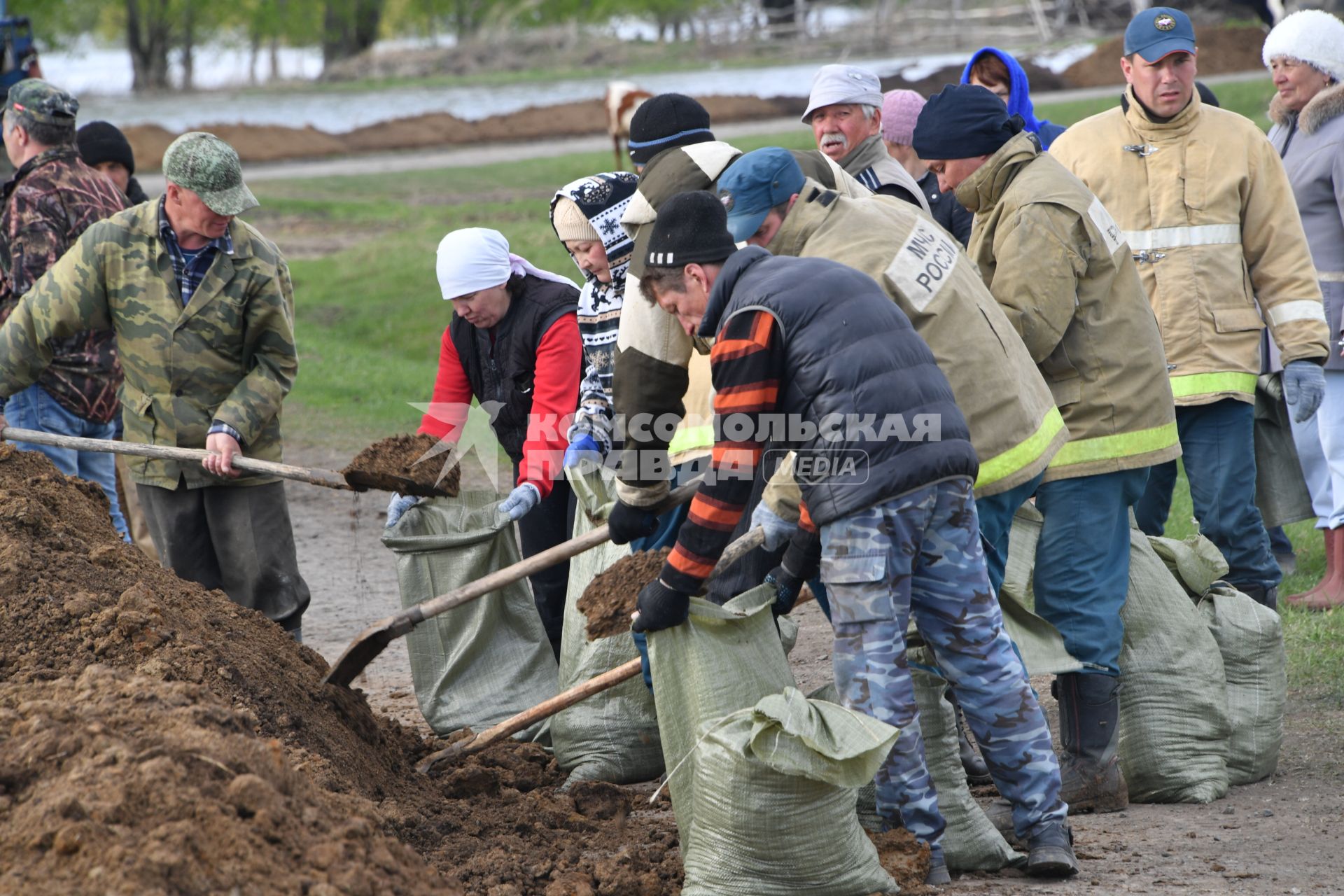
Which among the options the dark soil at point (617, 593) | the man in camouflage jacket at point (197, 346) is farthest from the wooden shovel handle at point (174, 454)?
the dark soil at point (617, 593)

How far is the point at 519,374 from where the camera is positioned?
5031 mm

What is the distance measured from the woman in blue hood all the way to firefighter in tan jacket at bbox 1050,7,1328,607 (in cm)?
72

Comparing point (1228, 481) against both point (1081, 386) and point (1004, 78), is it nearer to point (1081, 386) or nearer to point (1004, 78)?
point (1081, 386)

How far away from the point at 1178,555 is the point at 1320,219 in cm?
196

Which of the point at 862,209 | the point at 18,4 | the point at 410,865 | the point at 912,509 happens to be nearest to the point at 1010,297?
the point at 862,209

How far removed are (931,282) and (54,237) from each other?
3.77 meters

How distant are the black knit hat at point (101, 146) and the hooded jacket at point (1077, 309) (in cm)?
448

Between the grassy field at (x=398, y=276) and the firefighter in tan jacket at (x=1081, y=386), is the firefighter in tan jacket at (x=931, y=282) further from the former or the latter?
the grassy field at (x=398, y=276)

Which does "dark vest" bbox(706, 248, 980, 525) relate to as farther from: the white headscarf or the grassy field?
the grassy field

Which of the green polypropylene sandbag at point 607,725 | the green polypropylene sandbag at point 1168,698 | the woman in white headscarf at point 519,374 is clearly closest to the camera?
the green polypropylene sandbag at point 1168,698

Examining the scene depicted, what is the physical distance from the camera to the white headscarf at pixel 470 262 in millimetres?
4824

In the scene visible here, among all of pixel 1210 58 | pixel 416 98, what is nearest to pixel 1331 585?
pixel 1210 58

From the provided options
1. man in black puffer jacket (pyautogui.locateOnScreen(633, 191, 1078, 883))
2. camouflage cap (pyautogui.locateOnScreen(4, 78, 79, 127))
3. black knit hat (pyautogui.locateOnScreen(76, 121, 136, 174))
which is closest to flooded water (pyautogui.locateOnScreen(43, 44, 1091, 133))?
black knit hat (pyautogui.locateOnScreen(76, 121, 136, 174))

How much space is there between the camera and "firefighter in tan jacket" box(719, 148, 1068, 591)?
365 cm
